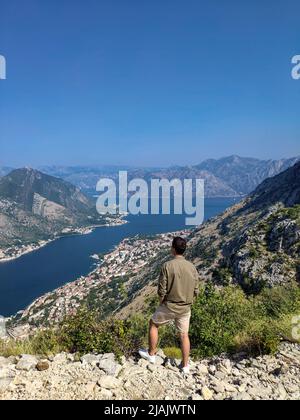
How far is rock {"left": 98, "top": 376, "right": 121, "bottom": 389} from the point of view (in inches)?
177

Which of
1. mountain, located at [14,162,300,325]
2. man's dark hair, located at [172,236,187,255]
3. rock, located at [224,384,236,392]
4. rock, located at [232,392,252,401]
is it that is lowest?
mountain, located at [14,162,300,325]

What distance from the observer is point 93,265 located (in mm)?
116312

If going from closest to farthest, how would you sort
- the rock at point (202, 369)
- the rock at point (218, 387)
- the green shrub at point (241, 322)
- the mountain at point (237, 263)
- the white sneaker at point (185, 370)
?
the rock at point (218, 387) < the white sneaker at point (185, 370) < the rock at point (202, 369) < the green shrub at point (241, 322) < the mountain at point (237, 263)

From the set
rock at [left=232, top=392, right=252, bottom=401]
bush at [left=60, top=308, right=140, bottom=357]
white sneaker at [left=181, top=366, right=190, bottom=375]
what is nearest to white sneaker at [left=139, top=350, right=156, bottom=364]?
bush at [left=60, top=308, right=140, bottom=357]

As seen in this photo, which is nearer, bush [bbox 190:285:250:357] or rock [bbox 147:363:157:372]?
rock [bbox 147:363:157:372]

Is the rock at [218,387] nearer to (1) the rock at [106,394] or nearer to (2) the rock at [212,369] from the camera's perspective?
(2) the rock at [212,369]

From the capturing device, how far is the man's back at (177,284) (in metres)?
5.03

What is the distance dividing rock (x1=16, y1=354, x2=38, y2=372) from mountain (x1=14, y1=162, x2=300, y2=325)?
77.6 inches

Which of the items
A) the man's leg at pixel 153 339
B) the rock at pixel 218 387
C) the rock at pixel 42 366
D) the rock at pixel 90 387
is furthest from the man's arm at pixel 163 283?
the rock at pixel 42 366

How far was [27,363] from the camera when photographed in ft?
16.8

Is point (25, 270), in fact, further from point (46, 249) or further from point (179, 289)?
point (179, 289)

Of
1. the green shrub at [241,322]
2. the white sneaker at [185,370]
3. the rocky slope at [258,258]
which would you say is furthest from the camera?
the rocky slope at [258,258]

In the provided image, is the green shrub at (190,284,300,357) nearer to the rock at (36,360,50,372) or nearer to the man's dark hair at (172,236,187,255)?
the man's dark hair at (172,236,187,255)
